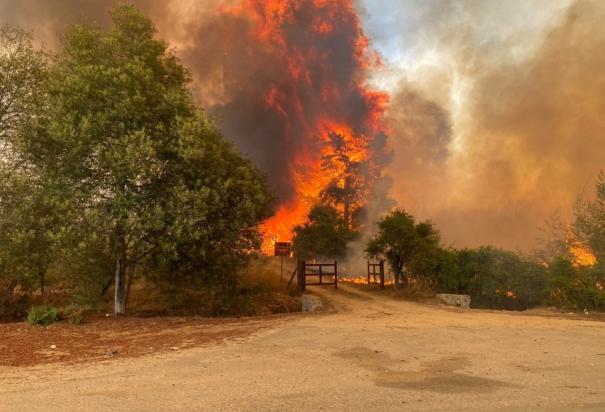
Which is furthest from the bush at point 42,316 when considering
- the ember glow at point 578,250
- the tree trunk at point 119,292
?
Answer: the ember glow at point 578,250

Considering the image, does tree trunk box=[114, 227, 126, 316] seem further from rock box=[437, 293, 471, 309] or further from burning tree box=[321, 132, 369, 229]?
burning tree box=[321, 132, 369, 229]

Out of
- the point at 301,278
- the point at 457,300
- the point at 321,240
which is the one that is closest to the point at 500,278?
the point at 457,300

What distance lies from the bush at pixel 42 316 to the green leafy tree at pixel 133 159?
1877 mm

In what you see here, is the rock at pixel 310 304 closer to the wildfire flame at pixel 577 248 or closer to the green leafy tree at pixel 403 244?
the green leafy tree at pixel 403 244

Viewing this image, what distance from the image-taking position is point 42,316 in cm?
1652

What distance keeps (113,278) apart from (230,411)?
16.3 meters

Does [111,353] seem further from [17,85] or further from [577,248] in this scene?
[577,248]

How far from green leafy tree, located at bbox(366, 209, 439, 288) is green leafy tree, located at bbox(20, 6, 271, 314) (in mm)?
14808

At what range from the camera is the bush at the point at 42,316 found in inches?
646

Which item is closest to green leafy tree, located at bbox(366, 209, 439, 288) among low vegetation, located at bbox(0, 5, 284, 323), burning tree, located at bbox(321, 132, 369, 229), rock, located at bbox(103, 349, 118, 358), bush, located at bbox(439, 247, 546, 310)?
bush, located at bbox(439, 247, 546, 310)

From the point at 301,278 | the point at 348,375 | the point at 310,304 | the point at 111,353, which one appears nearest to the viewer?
the point at 348,375

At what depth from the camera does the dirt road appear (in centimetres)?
719

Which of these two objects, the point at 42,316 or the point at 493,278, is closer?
the point at 42,316

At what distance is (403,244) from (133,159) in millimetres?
20580
